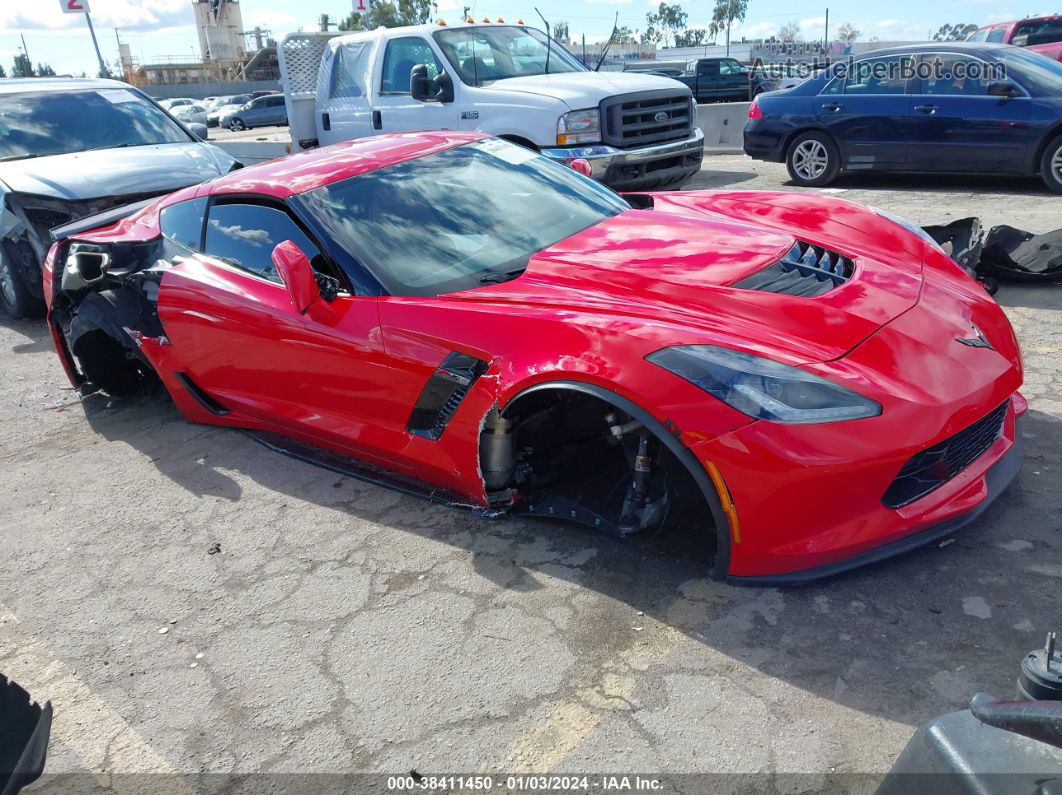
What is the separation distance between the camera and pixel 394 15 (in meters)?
69.4

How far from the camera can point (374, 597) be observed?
9.67 ft

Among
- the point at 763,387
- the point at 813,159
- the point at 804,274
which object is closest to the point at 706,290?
the point at 804,274

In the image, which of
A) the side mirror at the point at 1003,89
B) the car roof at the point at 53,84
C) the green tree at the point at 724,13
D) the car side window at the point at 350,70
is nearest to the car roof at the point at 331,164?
the car roof at the point at 53,84

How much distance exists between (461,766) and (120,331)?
3228mm

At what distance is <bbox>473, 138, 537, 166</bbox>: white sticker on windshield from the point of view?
4.17 metres

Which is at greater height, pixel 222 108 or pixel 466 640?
pixel 222 108

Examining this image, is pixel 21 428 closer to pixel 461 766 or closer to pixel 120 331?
pixel 120 331

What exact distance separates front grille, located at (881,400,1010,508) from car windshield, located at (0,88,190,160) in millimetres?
7210

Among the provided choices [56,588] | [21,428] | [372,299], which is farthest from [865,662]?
[21,428]

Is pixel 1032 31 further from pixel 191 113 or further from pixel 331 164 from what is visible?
pixel 191 113

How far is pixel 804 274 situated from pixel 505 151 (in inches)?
69.5

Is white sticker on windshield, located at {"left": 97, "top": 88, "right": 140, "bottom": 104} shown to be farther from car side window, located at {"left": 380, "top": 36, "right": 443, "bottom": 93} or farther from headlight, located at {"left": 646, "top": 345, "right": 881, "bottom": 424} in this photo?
headlight, located at {"left": 646, "top": 345, "right": 881, "bottom": 424}

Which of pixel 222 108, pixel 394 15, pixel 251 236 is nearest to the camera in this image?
pixel 251 236

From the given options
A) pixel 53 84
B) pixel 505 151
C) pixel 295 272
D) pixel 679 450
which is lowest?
pixel 679 450
